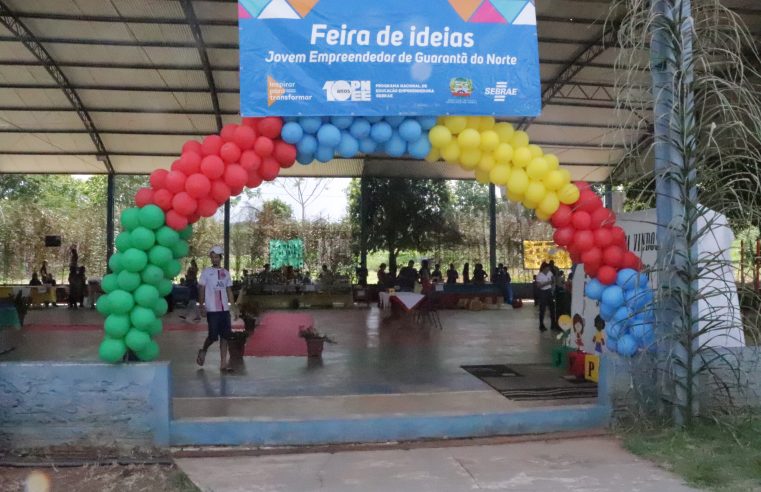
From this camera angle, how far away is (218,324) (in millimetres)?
7910

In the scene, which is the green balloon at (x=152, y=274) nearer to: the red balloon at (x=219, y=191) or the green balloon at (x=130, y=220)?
the green balloon at (x=130, y=220)

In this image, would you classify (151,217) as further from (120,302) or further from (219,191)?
(120,302)

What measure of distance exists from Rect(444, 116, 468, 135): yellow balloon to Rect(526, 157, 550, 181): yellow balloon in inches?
27.0

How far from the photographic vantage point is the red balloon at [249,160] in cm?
543

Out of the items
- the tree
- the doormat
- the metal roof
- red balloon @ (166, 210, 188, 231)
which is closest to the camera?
red balloon @ (166, 210, 188, 231)

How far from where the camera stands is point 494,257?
2438 cm

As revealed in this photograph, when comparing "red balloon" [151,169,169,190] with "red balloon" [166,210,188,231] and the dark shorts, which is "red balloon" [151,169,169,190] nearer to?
"red balloon" [166,210,188,231]

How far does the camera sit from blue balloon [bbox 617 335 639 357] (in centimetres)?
555

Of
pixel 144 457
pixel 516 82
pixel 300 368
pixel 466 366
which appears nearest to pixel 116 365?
pixel 144 457

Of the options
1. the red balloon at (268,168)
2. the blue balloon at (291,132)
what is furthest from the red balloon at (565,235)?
the red balloon at (268,168)

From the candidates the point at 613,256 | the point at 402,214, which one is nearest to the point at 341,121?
the point at 613,256

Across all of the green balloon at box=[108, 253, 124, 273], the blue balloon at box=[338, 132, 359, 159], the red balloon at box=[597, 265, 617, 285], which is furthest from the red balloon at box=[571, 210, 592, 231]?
the green balloon at box=[108, 253, 124, 273]

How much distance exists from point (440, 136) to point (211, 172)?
1.99m

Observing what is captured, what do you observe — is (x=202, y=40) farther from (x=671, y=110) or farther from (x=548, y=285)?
(x=671, y=110)
